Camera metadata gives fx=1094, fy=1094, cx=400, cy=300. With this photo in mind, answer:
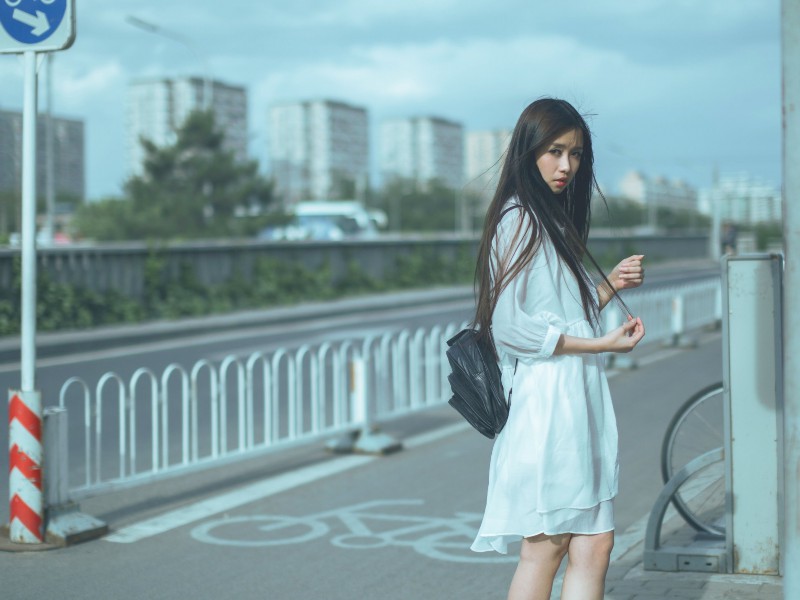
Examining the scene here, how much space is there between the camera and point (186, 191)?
127 ft

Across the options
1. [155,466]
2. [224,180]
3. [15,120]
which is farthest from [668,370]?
[224,180]

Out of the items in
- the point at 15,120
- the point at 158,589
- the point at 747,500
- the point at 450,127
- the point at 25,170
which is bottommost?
the point at 158,589

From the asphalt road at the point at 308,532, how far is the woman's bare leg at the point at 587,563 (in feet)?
5.40

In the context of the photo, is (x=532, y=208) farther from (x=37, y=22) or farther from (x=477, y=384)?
(x=37, y=22)

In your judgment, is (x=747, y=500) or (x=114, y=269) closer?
(x=747, y=500)

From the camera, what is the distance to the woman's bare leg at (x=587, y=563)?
10.2ft

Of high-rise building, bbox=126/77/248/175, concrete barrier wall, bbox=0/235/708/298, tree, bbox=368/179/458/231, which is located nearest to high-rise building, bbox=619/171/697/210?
tree, bbox=368/179/458/231

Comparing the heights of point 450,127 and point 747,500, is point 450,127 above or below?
above

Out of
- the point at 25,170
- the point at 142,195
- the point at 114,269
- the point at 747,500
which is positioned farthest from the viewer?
the point at 142,195

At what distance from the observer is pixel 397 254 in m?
30.5

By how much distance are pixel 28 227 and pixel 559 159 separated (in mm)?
3252

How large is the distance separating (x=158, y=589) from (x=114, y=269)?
600 inches

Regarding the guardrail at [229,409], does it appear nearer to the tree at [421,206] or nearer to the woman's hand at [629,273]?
the woman's hand at [629,273]

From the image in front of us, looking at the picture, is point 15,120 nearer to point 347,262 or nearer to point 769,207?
point 347,262
